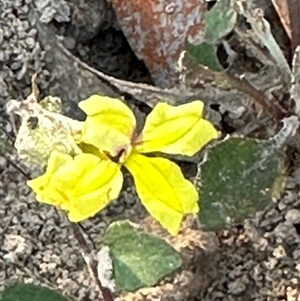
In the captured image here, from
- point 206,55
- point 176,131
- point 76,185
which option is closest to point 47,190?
point 76,185

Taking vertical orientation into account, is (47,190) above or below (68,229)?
above

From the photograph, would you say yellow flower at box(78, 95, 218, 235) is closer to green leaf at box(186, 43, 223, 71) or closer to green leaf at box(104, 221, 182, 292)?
green leaf at box(104, 221, 182, 292)

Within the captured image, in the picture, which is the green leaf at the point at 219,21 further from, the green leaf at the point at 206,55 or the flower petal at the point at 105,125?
the flower petal at the point at 105,125

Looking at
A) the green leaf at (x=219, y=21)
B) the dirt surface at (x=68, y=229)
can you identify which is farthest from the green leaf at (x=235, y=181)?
the green leaf at (x=219, y=21)

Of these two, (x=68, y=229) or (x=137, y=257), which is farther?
(x=68, y=229)

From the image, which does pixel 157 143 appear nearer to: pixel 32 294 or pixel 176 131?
pixel 176 131

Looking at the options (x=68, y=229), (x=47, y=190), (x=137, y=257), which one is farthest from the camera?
(x=68, y=229)

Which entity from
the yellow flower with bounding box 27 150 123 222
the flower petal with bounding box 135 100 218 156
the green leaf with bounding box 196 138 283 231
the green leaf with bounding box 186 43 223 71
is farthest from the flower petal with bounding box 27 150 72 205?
the green leaf with bounding box 186 43 223 71
